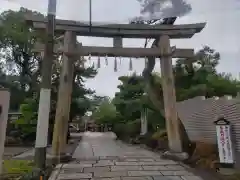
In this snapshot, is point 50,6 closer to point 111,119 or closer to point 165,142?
point 165,142

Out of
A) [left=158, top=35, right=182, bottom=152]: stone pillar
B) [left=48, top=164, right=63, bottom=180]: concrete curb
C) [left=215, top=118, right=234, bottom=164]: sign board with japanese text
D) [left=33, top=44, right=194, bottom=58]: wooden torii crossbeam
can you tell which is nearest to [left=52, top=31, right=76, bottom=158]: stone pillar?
[left=33, top=44, right=194, bottom=58]: wooden torii crossbeam

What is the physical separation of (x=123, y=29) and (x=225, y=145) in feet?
17.1

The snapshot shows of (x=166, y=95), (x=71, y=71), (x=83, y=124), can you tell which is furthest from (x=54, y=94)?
(x=83, y=124)

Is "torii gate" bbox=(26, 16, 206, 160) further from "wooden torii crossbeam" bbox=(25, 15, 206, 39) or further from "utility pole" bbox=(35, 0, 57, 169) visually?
"utility pole" bbox=(35, 0, 57, 169)

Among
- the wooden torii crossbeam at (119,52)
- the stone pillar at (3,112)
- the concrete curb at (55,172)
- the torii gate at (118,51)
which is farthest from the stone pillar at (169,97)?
the stone pillar at (3,112)

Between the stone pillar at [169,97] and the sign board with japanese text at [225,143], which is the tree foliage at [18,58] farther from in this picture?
the sign board with japanese text at [225,143]

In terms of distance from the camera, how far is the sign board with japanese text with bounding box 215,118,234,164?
20.0 ft

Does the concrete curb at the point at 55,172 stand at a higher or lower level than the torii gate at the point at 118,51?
lower

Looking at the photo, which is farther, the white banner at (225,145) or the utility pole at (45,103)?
the white banner at (225,145)

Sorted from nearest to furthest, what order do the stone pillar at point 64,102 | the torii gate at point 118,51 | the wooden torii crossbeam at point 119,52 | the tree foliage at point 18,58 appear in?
the stone pillar at point 64,102
the torii gate at point 118,51
the wooden torii crossbeam at point 119,52
the tree foliage at point 18,58

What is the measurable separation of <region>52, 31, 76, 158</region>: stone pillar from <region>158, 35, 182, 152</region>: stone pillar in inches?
131

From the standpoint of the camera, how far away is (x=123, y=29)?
8.95m

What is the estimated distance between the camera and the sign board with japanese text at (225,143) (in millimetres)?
6090

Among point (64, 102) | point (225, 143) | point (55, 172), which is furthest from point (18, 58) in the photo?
point (225, 143)
